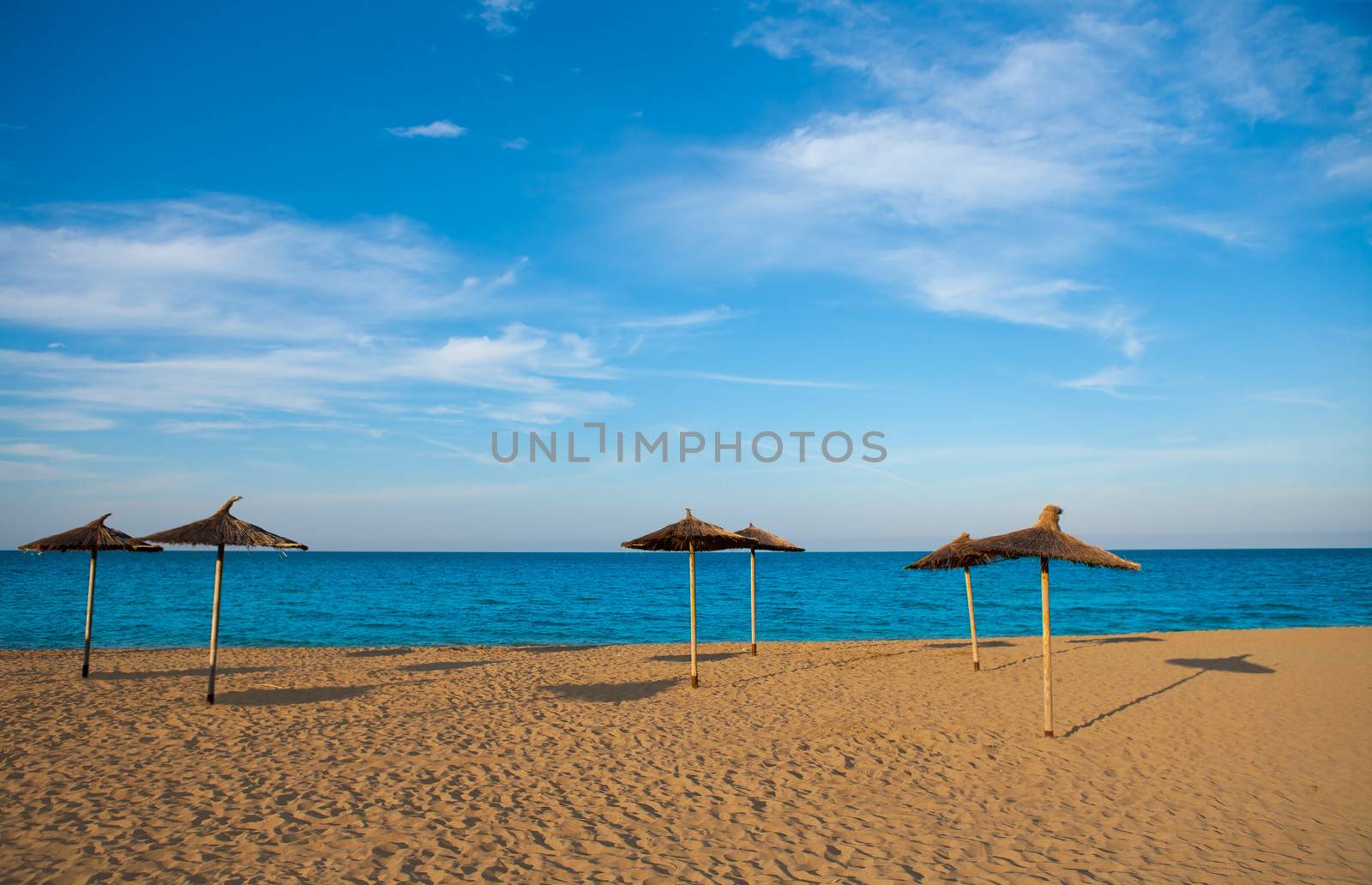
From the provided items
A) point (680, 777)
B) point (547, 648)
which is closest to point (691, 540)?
point (680, 777)

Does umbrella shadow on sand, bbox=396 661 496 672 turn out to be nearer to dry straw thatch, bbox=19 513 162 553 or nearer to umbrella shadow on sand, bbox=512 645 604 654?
umbrella shadow on sand, bbox=512 645 604 654

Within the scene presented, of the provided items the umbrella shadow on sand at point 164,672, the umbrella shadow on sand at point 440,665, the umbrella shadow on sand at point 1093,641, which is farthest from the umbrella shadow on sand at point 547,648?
the umbrella shadow on sand at point 1093,641

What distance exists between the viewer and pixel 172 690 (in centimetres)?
1222

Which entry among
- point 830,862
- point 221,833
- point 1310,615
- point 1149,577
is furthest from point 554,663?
point 1149,577

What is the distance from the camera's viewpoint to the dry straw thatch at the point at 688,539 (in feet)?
41.1

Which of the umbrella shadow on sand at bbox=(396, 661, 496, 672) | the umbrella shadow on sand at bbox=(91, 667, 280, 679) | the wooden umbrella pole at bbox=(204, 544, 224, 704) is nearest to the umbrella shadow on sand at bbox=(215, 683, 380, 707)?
the wooden umbrella pole at bbox=(204, 544, 224, 704)

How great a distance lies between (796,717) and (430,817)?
566 centimetres

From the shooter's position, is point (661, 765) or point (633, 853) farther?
point (661, 765)

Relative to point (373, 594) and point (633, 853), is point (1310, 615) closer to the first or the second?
point (633, 853)

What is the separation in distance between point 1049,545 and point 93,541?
1432 cm

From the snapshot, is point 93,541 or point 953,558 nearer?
point 93,541

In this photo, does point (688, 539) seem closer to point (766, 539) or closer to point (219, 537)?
point (766, 539)

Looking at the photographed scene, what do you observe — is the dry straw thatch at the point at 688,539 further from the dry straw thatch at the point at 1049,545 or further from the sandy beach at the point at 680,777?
the dry straw thatch at the point at 1049,545

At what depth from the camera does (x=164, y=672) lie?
14125 millimetres
